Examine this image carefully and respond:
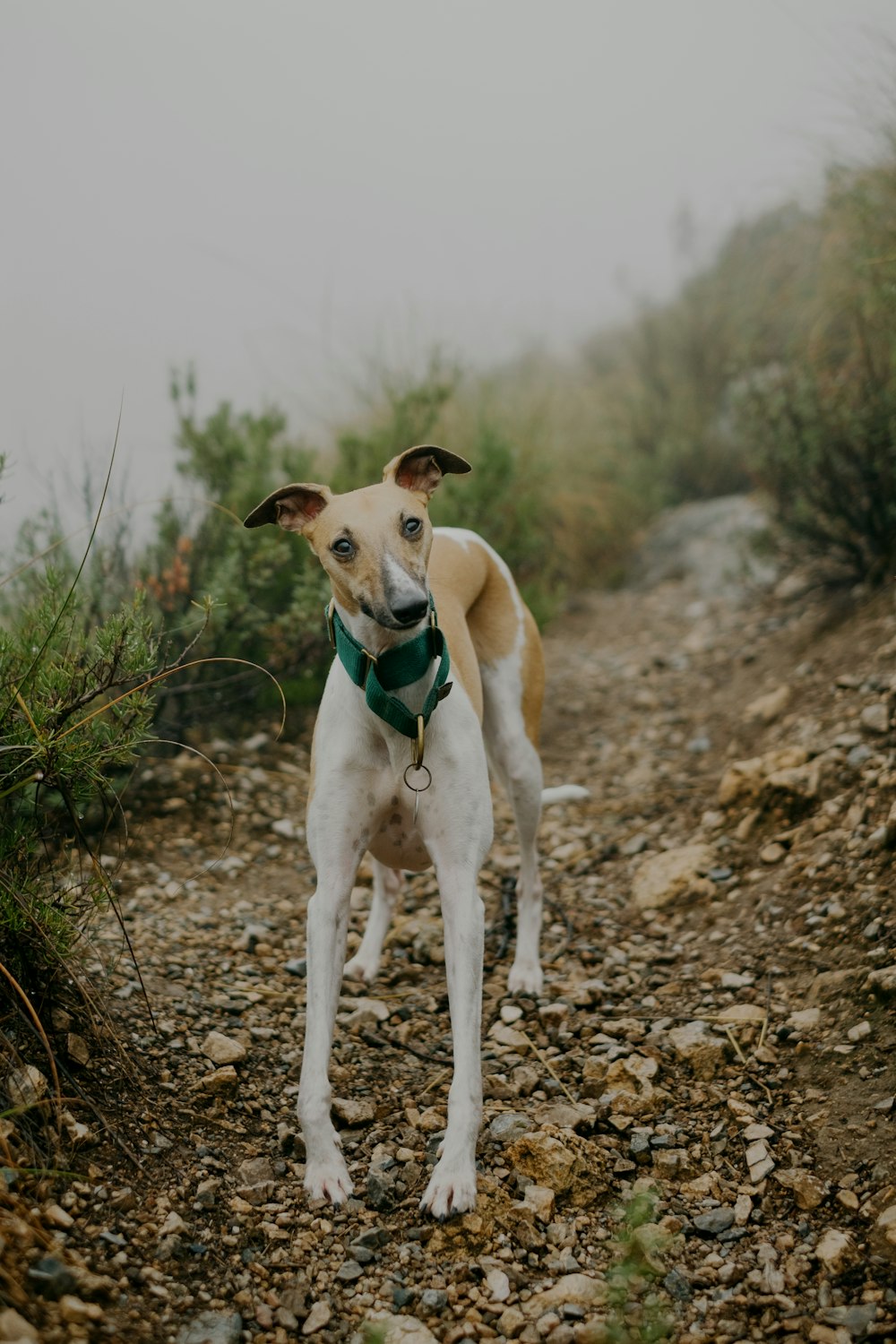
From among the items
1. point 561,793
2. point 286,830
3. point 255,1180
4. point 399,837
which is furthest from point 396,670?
point 286,830

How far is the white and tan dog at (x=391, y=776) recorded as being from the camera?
250cm

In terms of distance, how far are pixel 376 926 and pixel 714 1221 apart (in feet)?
5.50

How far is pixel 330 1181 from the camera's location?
2.46 meters

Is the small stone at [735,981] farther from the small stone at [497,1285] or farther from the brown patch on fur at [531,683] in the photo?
the small stone at [497,1285]

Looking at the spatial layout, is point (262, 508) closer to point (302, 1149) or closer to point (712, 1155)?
point (302, 1149)

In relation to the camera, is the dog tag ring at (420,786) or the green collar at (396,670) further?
the dog tag ring at (420,786)

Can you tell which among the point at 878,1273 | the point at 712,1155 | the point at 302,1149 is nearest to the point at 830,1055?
the point at 712,1155

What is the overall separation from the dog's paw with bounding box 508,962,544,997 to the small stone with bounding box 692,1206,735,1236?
3.72 ft

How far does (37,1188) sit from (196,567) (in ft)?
11.3

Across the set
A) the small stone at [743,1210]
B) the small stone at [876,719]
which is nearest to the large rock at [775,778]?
the small stone at [876,719]

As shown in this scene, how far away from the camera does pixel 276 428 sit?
580 centimetres

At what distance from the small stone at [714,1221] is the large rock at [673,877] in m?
1.59

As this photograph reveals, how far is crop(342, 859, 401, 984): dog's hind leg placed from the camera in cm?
360

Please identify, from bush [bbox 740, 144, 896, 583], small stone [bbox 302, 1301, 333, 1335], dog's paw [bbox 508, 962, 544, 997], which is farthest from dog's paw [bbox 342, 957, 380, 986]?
bush [bbox 740, 144, 896, 583]
